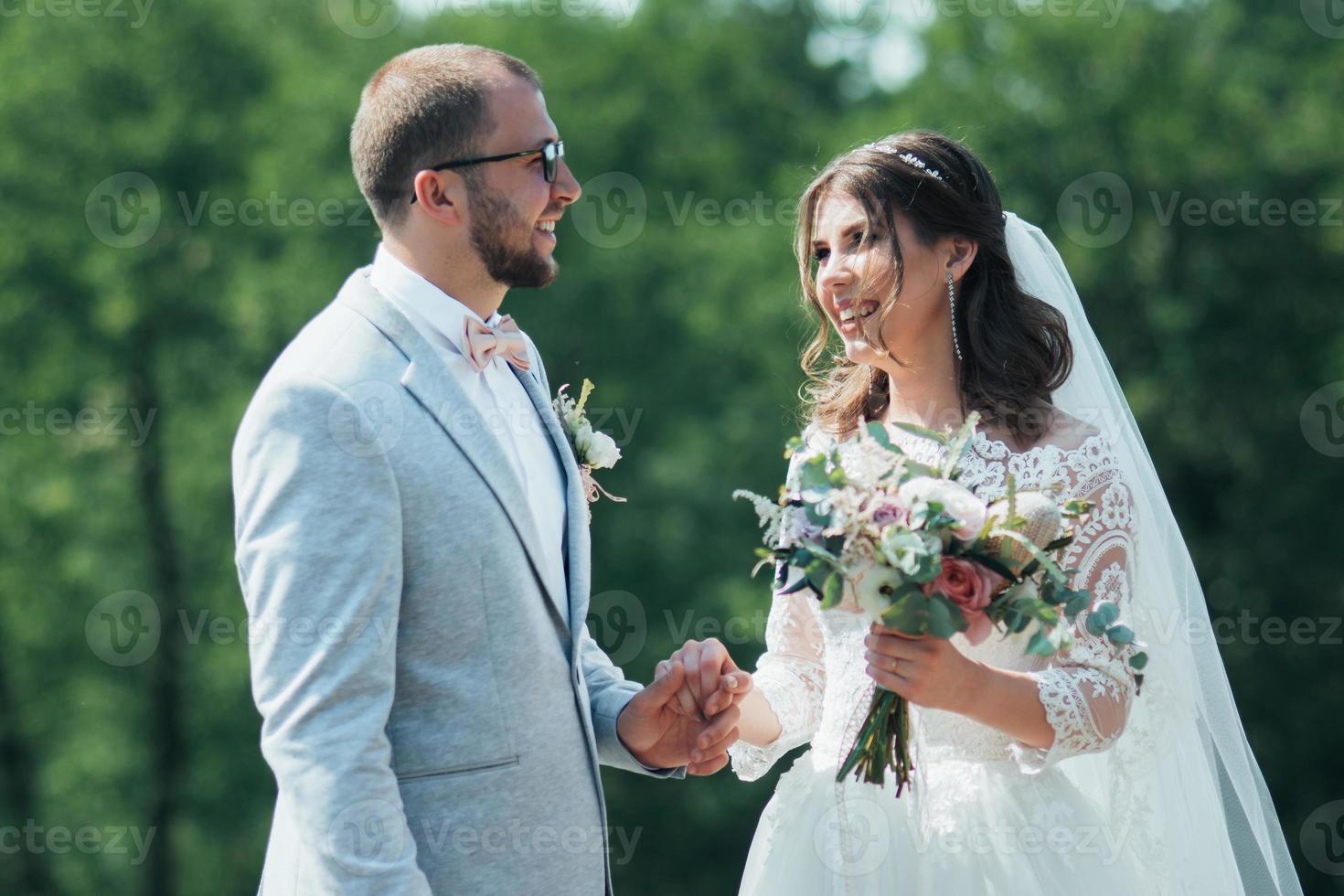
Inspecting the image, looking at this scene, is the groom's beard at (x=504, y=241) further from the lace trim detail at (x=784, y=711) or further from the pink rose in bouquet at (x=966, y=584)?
the lace trim detail at (x=784, y=711)

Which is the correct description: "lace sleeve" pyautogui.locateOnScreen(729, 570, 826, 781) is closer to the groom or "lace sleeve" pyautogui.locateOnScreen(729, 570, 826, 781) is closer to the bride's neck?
the groom

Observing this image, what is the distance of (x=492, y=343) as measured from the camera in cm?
348

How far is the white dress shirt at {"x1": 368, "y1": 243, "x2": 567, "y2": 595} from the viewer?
3408mm

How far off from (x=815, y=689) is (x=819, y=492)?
3.40 feet

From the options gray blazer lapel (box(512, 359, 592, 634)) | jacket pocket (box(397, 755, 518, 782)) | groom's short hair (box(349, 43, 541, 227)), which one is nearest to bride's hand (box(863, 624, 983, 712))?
gray blazer lapel (box(512, 359, 592, 634))

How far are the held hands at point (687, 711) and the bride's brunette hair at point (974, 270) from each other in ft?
3.30

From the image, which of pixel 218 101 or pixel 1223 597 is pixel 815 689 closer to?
pixel 1223 597

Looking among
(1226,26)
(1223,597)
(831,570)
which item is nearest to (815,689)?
(831,570)

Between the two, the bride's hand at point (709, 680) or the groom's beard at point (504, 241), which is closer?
the groom's beard at point (504, 241)

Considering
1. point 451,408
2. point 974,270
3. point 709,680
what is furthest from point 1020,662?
point 451,408

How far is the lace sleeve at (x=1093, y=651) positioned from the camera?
3.56 metres

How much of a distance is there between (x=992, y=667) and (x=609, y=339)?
1518cm

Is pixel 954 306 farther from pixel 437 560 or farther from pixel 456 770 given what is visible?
pixel 456 770

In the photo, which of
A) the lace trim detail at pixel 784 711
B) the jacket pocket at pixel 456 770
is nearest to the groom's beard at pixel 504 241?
the jacket pocket at pixel 456 770
